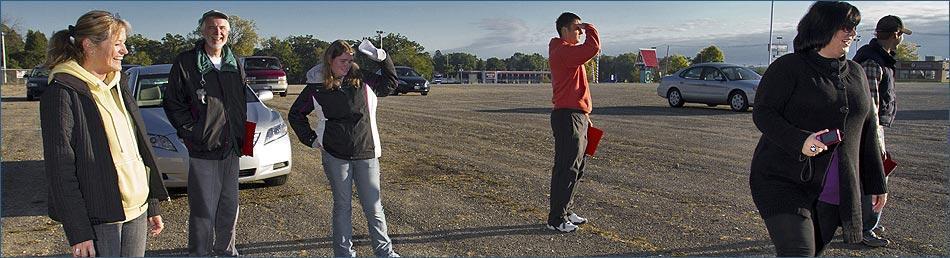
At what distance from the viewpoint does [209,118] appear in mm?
4023

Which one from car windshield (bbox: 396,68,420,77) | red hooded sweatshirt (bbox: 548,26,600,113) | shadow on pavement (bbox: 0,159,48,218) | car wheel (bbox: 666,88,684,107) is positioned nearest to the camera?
red hooded sweatshirt (bbox: 548,26,600,113)

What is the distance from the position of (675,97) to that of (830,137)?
701 inches

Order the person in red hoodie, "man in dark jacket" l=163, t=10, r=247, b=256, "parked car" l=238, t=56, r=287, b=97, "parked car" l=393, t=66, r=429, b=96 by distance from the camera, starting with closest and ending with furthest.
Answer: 1. "man in dark jacket" l=163, t=10, r=247, b=256
2. the person in red hoodie
3. "parked car" l=238, t=56, r=287, b=97
4. "parked car" l=393, t=66, r=429, b=96

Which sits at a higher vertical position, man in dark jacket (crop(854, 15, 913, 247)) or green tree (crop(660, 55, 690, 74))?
man in dark jacket (crop(854, 15, 913, 247))

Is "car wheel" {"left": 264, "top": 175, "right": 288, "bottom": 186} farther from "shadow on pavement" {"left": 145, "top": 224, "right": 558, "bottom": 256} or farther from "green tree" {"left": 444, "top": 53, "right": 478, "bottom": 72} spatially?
"green tree" {"left": 444, "top": 53, "right": 478, "bottom": 72}

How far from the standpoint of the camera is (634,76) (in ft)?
277

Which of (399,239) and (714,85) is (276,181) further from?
(714,85)

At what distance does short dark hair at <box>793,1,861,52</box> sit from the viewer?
2.74 m

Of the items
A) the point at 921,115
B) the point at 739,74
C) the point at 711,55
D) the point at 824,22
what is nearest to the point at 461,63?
the point at 711,55

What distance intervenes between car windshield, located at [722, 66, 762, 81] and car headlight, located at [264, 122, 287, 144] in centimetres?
1423

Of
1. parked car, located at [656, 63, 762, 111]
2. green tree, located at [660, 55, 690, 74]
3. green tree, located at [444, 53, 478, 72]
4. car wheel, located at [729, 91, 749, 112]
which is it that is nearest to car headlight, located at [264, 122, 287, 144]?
parked car, located at [656, 63, 762, 111]

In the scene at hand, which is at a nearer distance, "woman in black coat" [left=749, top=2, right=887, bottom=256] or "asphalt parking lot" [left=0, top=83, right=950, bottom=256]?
"woman in black coat" [left=749, top=2, right=887, bottom=256]

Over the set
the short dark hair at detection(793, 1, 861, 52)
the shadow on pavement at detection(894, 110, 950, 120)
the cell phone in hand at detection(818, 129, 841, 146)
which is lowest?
the shadow on pavement at detection(894, 110, 950, 120)

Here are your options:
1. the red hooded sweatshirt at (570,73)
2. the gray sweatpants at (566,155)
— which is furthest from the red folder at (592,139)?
the red hooded sweatshirt at (570,73)
